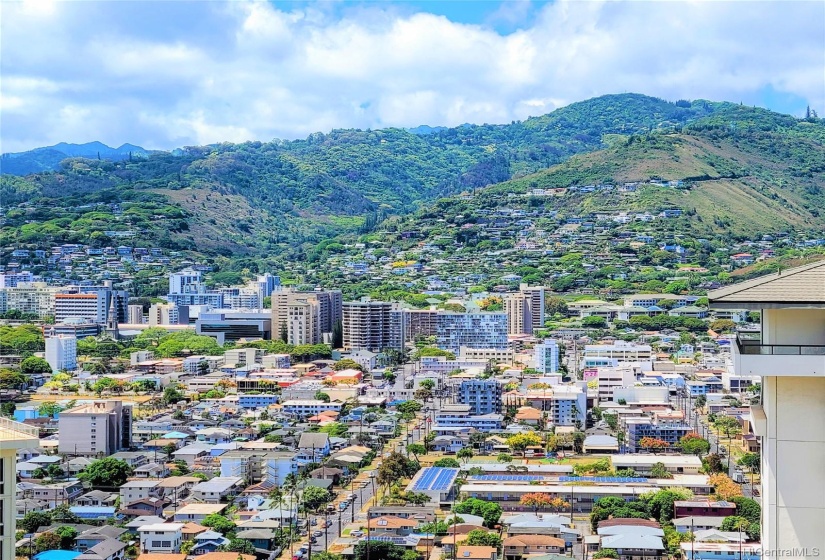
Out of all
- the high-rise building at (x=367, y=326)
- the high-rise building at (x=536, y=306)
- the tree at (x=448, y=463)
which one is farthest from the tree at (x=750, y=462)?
the high-rise building at (x=536, y=306)

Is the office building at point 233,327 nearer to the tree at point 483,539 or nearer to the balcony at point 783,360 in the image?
the tree at point 483,539

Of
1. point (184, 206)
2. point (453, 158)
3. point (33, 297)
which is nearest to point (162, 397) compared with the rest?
point (33, 297)

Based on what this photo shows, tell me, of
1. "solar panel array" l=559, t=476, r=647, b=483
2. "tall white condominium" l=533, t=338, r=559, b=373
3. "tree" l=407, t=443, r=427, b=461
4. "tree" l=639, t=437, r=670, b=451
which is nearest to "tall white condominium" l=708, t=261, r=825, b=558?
"solar panel array" l=559, t=476, r=647, b=483

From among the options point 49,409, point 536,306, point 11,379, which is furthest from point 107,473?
point 536,306

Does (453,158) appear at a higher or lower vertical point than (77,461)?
higher

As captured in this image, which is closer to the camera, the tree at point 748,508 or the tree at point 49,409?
the tree at point 748,508

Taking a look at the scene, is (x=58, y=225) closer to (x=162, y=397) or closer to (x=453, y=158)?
(x=162, y=397)
